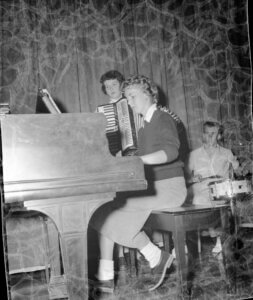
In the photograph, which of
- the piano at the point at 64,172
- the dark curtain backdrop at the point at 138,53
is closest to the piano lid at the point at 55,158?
the piano at the point at 64,172

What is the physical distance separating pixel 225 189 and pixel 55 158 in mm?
1251

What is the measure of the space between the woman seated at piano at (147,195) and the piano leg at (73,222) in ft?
1.28

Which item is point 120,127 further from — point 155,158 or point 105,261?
point 105,261

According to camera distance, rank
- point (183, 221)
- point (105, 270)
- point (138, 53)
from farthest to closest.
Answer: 1. point (138, 53)
2. point (105, 270)
3. point (183, 221)

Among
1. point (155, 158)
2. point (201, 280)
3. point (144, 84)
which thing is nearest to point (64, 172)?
point (155, 158)

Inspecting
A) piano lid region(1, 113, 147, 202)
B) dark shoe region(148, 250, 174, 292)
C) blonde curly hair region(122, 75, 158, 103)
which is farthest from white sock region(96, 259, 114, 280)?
blonde curly hair region(122, 75, 158, 103)

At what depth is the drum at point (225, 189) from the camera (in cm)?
272

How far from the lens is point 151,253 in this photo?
8.23 feet

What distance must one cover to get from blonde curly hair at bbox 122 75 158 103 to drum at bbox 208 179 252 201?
0.69m

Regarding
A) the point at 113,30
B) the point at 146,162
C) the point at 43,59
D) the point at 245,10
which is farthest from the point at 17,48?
the point at 245,10

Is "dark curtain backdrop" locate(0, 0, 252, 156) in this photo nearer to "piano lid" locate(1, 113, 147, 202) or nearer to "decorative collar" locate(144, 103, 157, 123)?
"decorative collar" locate(144, 103, 157, 123)

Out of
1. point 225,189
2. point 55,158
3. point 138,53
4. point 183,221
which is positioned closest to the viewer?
point 55,158

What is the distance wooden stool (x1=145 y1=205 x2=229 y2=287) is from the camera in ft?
7.51

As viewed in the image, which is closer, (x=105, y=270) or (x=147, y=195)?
(x=105, y=270)
